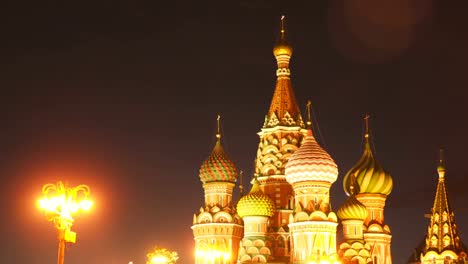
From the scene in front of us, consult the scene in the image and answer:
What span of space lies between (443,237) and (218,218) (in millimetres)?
11771

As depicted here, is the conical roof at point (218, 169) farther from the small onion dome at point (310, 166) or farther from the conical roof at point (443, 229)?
the conical roof at point (443, 229)

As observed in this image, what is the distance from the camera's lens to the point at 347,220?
139 feet

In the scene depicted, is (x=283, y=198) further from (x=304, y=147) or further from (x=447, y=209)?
(x=447, y=209)

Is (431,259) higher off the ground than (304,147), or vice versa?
(304,147)

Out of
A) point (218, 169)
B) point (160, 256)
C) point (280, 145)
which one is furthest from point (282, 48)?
point (160, 256)

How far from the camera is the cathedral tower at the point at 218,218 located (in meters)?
41.9

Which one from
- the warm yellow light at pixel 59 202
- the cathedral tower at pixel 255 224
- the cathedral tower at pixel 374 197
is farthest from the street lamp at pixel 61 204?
the cathedral tower at pixel 374 197

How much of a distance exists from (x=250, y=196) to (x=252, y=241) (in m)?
2.13

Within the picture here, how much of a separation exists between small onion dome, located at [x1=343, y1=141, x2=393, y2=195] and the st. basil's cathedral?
0.17 ft

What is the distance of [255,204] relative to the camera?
41781 millimetres

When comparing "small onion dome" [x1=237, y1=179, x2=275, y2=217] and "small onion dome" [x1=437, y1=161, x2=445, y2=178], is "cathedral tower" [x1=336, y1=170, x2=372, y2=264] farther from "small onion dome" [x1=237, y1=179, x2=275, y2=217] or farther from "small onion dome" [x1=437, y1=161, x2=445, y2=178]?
"small onion dome" [x1=437, y1=161, x2=445, y2=178]

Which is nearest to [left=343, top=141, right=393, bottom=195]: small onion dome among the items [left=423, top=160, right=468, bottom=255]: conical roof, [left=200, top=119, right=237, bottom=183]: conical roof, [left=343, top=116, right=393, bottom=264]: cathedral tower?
[left=343, top=116, right=393, bottom=264]: cathedral tower

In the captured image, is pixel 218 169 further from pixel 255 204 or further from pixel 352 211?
pixel 352 211

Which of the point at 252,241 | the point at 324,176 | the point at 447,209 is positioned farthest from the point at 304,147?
the point at 447,209
